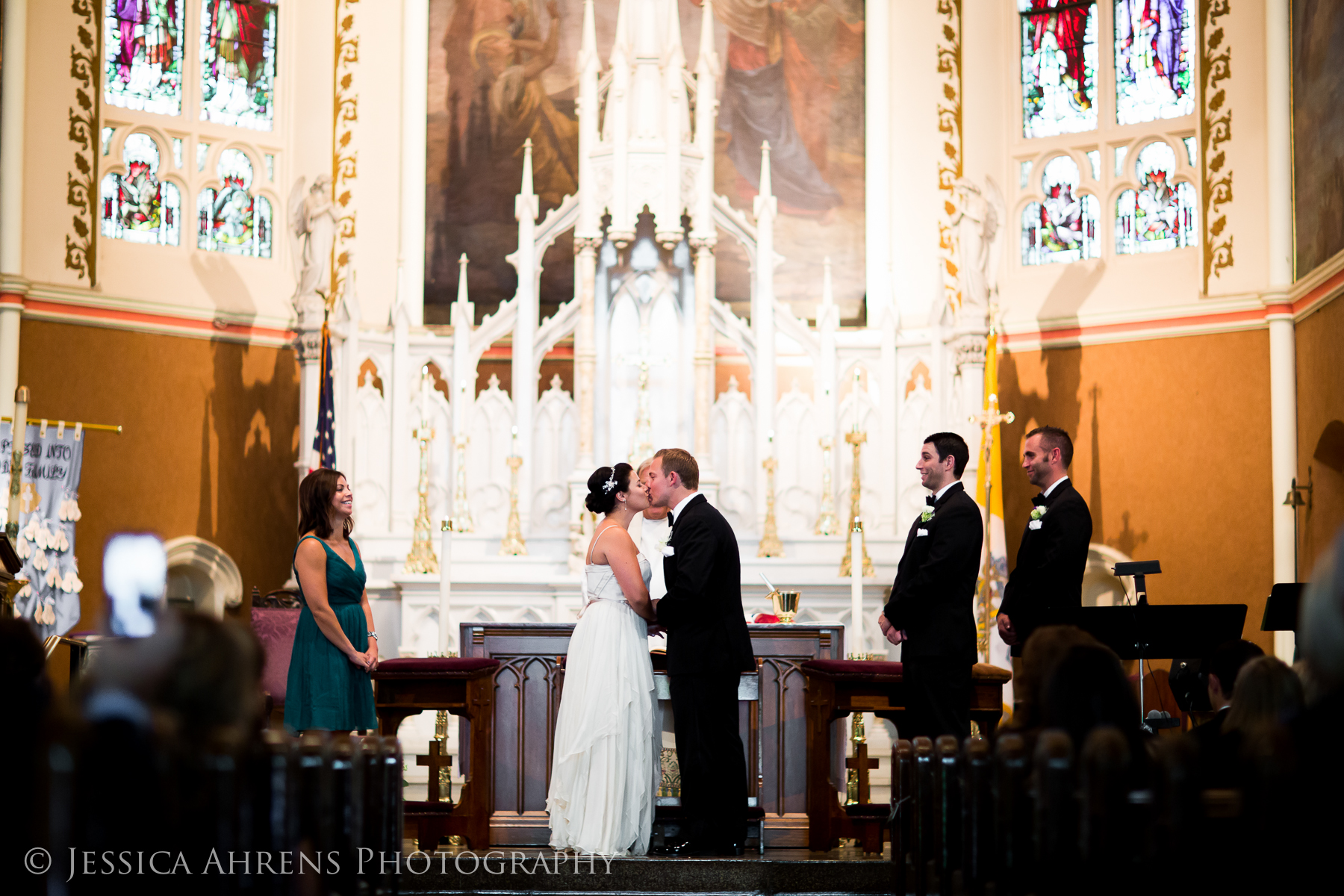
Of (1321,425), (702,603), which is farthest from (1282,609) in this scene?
(1321,425)

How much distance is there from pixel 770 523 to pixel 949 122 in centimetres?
359

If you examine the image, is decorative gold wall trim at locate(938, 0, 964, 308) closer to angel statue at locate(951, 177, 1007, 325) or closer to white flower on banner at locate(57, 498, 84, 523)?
angel statue at locate(951, 177, 1007, 325)

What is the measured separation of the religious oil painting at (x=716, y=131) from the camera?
1100 centimetres

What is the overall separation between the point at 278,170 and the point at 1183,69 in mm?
6859

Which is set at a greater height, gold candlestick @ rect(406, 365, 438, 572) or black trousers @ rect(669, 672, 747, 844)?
gold candlestick @ rect(406, 365, 438, 572)

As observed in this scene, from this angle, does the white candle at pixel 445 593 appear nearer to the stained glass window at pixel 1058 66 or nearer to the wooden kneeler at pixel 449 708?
the wooden kneeler at pixel 449 708

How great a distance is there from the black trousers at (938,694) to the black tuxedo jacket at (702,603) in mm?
635

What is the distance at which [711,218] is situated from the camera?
10.0 metres

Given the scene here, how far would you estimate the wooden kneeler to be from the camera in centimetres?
570

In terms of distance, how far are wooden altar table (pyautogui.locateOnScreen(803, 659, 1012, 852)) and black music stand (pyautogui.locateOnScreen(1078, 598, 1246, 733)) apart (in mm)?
449

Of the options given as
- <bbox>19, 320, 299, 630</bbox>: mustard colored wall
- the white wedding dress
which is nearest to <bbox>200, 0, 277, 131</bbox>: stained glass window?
<bbox>19, 320, 299, 630</bbox>: mustard colored wall

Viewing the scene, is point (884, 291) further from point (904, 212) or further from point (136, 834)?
point (136, 834)

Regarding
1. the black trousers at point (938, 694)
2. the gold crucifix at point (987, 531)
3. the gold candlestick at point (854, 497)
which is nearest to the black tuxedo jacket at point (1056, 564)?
the black trousers at point (938, 694)

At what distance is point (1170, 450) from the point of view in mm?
9891
